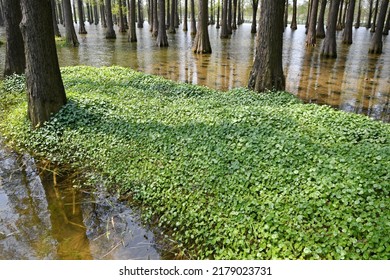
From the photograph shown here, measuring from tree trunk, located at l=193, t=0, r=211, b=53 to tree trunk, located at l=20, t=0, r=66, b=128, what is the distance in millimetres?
12183

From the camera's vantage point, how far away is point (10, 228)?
452 cm

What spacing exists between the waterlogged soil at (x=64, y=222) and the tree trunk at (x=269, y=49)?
5465 mm

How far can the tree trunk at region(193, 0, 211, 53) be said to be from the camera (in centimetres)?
1797

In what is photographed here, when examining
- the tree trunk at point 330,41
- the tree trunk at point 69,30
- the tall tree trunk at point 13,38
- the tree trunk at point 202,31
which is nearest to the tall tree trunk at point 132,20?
the tree trunk at point 69,30

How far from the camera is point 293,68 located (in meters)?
15.1

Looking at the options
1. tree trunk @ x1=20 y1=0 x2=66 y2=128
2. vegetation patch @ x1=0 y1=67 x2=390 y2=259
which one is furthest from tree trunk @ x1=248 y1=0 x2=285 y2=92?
tree trunk @ x1=20 y1=0 x2=66 y2=128

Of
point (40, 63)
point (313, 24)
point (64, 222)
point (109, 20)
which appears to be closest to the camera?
point (64, 222)

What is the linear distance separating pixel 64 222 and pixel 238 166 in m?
2.61

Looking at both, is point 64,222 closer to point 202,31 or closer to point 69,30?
point 202,31

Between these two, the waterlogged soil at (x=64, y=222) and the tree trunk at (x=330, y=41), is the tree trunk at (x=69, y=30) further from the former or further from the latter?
the waterlogged soil at (x=64, y=222)

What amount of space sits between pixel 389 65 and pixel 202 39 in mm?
9798

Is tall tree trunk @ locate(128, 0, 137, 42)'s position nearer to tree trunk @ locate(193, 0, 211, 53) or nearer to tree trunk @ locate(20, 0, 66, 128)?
tree trunk @ locate(193, 0, 211, 53)

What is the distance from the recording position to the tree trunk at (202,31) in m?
18.0

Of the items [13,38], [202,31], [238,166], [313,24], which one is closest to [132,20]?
[202,31]
